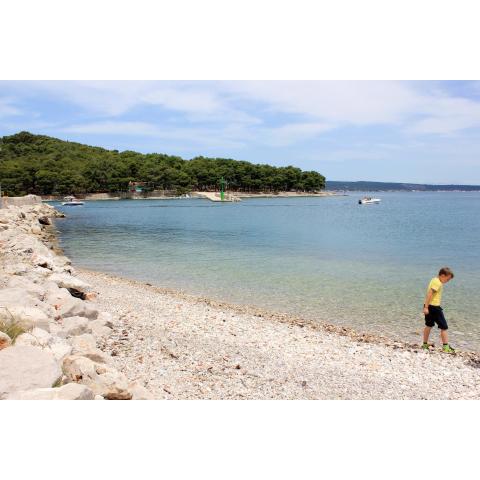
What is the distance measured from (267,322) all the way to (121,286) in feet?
21.8

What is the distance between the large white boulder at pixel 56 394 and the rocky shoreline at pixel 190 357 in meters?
0.01

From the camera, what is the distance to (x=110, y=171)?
125375mm

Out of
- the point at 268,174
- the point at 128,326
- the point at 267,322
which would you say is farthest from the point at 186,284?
the point at 268,174

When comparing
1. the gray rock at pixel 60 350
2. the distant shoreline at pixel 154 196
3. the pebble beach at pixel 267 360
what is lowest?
the pebble beach at pixel 267 360

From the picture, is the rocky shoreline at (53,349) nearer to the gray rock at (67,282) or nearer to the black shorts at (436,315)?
Answer: the gray rock at (67,282)

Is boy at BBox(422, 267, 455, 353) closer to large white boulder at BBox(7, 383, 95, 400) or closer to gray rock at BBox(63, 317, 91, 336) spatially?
gray rock at BBox(63, 317, 91, 336)

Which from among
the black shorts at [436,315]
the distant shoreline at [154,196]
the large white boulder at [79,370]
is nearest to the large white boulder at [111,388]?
the large white boulder at [79,370]

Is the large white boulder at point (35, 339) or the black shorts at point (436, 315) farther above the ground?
the large white boulder at point (35, 339)

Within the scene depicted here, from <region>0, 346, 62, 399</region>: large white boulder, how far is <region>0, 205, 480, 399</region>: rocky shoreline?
0.01 meters

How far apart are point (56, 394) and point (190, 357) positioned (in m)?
3.33

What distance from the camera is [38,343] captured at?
6023 mm

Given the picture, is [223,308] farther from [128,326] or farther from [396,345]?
[396,345]

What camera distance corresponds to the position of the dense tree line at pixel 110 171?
360 feet

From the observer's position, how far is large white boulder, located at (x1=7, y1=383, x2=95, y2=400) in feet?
15.3
